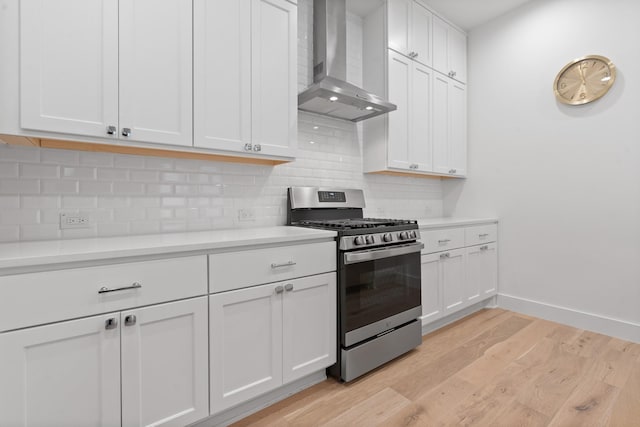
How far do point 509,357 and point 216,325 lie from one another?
2108 mm

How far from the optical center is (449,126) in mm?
3426

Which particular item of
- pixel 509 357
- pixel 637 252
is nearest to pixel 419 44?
pixel 637 252

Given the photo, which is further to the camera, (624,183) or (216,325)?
(624,183)

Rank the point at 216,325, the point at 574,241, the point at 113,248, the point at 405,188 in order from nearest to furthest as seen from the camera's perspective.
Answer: the point at 113,248 < the point at 216,325 < the point at 574,241 < the point at 405,188

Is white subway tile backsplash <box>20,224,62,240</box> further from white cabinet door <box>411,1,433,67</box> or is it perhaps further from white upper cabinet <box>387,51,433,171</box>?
white cabinet door <box>411,1,433,67</box>

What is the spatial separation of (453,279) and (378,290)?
43.0 inches

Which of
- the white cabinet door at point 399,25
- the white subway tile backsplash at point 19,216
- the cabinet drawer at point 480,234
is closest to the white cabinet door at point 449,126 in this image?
the white cabinet door at point 399,25

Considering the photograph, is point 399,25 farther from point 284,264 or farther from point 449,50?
point 284,264

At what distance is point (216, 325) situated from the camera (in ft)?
4.90

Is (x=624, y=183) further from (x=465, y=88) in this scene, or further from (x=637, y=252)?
(x=465, y=88)

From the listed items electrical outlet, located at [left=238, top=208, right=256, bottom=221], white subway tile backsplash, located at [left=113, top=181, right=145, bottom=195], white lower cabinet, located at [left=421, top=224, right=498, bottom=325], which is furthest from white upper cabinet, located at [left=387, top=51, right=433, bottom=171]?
white subway tile backsplash, located at [left=113, top=181, right=145, bottom=195]

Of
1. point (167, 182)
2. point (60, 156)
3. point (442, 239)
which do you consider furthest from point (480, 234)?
point (60, 156)

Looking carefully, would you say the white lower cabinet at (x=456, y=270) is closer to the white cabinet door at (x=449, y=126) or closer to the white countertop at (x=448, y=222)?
the white countertop at (x=448, y=222)

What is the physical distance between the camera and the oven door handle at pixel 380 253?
195 cm
